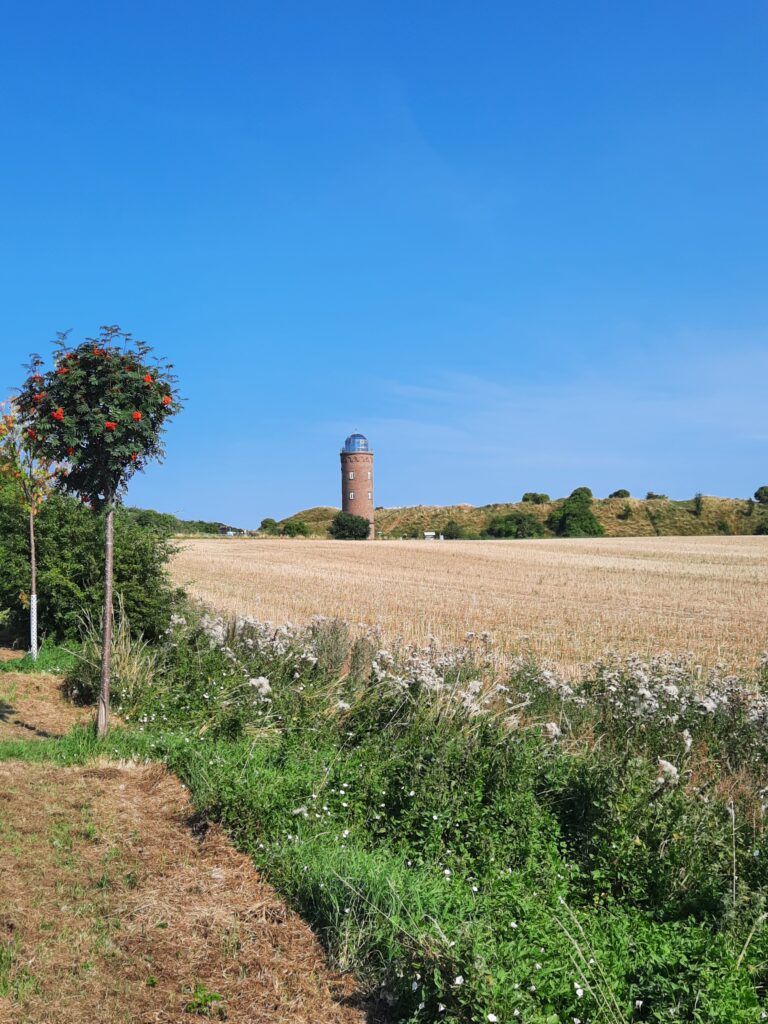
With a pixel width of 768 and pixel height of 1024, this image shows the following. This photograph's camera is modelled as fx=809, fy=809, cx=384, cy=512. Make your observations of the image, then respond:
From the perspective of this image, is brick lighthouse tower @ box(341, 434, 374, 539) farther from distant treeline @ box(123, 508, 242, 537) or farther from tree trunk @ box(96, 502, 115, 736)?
tree trunk @ box(96, 502, 115, 736)

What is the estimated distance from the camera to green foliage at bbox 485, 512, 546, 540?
273 feet

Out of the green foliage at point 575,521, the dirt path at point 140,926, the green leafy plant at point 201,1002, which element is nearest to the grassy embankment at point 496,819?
the dirt path at point 140,926

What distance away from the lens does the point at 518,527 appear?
8369 centimetres

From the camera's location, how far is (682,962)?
3.96m

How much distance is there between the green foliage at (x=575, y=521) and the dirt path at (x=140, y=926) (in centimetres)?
7728

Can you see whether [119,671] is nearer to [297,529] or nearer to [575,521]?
[297,529]

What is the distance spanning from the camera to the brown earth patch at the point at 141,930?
4.15 metres

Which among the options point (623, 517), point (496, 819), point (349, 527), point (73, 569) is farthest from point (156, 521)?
point (623, 517)

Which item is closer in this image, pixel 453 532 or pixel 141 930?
pixel 141 930

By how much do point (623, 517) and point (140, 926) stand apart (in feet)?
294

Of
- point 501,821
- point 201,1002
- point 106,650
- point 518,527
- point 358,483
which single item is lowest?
point 201,1002

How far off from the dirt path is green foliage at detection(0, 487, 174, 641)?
23.3ft

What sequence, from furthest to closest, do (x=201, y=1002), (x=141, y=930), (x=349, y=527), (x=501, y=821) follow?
(x=349, y=527) → (x=501, y=821) → (x=141, y=930) → (x=201, y=1002)

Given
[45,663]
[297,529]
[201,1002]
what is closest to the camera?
[201,1002]
